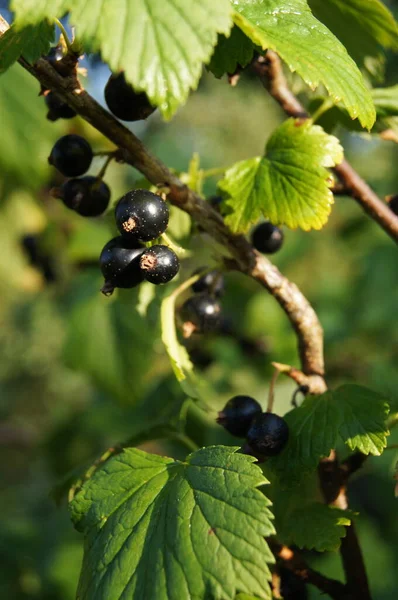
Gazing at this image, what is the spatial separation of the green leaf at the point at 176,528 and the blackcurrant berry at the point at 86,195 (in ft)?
1.51

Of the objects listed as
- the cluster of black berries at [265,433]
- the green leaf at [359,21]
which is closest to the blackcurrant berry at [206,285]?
the cluster of black berries at [265,433]

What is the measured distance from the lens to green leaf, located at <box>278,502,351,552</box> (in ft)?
3.34

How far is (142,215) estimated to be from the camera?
3.12ft

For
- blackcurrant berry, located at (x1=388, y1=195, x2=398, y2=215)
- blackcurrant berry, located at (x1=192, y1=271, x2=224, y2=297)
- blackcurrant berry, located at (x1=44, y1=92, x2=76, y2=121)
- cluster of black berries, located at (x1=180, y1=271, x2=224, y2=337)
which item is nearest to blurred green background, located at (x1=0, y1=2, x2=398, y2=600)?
blackcurrant berry, located at (x1=192, y1=271, x2=224, y2=297)

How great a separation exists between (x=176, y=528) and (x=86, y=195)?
23.6 inches

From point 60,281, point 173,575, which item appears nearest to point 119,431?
point 60,281

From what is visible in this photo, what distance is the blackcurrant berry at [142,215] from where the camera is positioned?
950 millimetres

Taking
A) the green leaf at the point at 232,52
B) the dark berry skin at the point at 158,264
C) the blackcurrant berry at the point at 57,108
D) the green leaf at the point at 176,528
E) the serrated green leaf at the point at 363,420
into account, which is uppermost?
the blackcurrant berry at the point at 57,108

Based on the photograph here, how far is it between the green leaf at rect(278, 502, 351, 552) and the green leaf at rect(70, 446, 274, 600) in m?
0.21

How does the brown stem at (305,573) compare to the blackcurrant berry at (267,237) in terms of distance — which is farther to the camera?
the blackcurrant berry at (267,237)

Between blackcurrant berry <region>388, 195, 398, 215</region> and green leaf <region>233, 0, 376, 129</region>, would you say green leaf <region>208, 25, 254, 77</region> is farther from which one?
blackcurrant berry <region>388, 195, 398, 215</region>

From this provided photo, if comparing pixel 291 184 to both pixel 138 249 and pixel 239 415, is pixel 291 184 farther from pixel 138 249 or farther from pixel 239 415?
pixel 239 415

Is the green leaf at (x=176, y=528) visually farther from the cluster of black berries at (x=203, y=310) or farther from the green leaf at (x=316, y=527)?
the cluster of black berries at (x=203, y=310)

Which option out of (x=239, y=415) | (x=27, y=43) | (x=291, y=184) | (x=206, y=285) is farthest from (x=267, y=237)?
(x=27, y=43)
